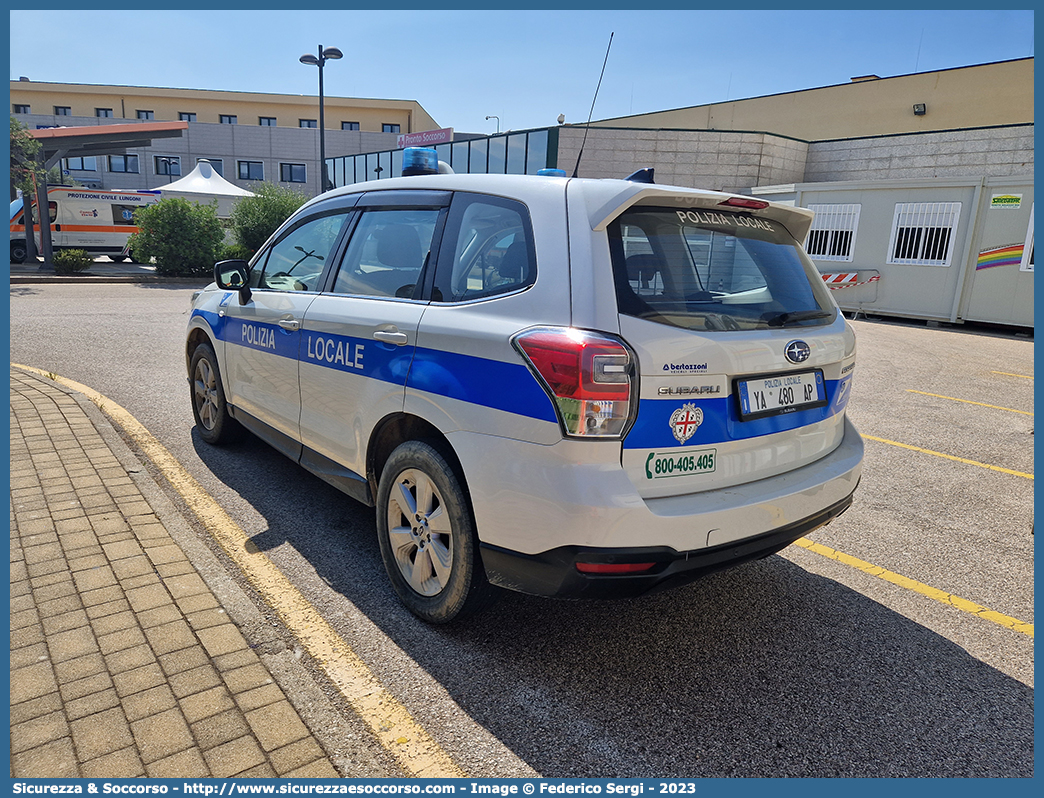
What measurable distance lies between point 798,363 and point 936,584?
5.10ft

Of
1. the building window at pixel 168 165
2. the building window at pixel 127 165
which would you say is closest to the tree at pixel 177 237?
the building window at pixel 168 165

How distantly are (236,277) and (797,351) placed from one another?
11.1 feet

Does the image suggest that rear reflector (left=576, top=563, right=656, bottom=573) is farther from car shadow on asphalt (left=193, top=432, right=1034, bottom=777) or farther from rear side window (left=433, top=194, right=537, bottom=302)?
rear side window (left=433, top=194, right=537, bottom=302)

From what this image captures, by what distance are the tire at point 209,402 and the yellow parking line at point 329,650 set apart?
53cm

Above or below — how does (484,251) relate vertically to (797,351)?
above

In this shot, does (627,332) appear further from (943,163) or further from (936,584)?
(943,163)

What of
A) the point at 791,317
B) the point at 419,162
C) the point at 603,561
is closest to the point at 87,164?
the point at 419,162

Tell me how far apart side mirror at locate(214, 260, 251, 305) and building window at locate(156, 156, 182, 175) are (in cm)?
4751

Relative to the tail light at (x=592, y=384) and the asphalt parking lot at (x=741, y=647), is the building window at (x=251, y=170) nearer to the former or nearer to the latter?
the asphalt parking lot at (x=741, y=647)

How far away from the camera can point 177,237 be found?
64.7ft

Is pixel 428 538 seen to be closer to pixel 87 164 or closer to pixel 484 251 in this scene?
pixel 484 251

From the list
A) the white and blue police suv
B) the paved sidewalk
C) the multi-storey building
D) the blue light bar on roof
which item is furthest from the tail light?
the multi-storey building

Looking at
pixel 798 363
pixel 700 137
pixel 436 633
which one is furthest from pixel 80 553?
pixel 700 137

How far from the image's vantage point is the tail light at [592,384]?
7.41 ft
